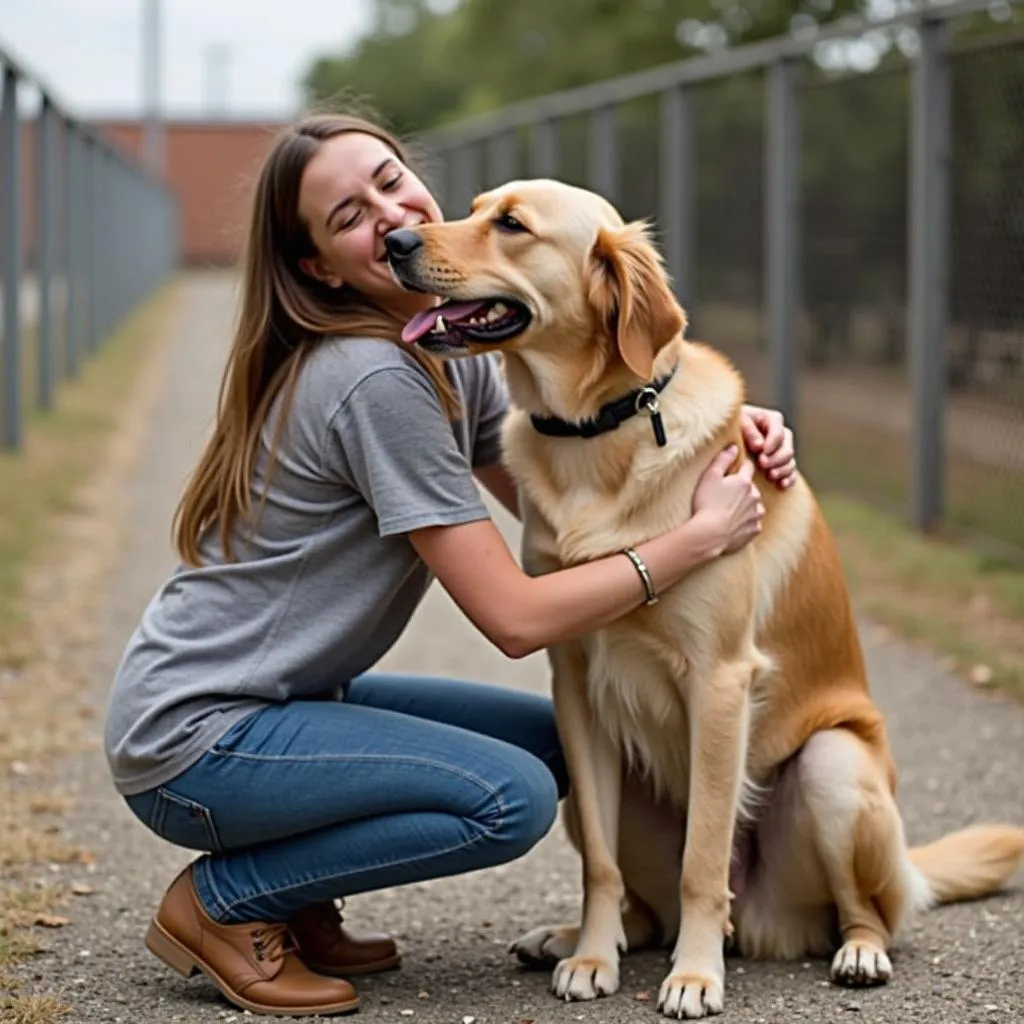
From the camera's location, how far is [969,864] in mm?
4051

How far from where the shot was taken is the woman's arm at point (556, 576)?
3461 mm

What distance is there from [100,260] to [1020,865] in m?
16.8

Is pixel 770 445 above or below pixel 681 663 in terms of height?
above

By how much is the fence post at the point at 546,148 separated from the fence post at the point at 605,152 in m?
1.24

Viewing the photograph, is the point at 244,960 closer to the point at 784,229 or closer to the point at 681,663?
the point at 681,663

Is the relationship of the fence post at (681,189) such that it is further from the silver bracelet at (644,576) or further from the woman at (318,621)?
the silver bracelet at (644,576)

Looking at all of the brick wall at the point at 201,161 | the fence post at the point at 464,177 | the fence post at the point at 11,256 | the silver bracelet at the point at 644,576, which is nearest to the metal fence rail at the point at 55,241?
the fence post at the point at 11,256

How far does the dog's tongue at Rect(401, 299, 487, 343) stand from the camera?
349 centimetres

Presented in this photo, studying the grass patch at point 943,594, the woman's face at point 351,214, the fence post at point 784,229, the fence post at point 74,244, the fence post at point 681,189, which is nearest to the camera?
the woman's face at point 351,214

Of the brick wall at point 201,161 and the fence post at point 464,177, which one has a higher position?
the fence post at point 464,177

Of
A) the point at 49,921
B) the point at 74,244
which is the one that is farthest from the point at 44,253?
the point at 49,921

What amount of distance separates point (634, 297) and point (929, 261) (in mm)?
5408

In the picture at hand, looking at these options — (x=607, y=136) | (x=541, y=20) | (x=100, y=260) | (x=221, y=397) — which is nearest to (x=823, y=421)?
(x=607, y=136)

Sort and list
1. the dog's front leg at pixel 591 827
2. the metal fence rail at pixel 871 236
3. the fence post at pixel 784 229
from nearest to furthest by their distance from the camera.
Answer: the dog's front leg at pixel 591 827 → the metal fence rail at pixel 871 236 → the fence post at pixel 784 229
